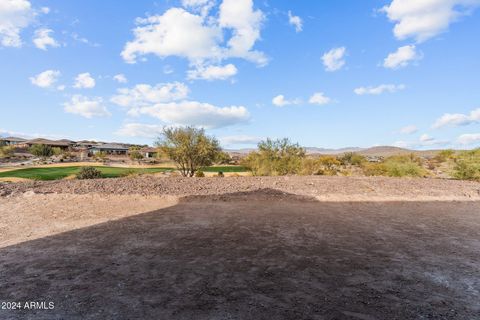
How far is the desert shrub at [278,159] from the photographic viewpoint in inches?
1030

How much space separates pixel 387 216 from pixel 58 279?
1048 centimetres

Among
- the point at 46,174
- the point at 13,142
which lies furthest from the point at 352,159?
the point at 13,142

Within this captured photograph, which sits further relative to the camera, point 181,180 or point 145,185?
point 181,180

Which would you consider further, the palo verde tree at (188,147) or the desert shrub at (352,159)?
the desert shrub at (352,159)

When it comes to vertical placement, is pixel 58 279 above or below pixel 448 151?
below

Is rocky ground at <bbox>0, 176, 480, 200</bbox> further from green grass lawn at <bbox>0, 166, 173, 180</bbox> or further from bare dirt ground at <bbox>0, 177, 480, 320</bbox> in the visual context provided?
green grass lawn at <bbox>0, 166, 173, 180</bbox>

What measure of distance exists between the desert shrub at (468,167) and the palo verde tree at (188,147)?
65.2 feet

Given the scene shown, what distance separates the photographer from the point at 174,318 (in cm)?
398

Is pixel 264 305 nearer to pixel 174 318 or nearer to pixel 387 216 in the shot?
pixel 174 318

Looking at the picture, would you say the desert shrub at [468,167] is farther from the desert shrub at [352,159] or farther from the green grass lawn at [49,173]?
the green grass lawn at [49,173]

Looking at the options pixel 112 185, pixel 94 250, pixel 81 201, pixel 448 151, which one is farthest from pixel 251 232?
pixel 448 151

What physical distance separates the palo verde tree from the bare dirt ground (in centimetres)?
1121

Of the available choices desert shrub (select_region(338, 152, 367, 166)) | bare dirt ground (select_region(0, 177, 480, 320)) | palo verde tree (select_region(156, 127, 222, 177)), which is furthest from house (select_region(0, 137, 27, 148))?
bare dirt ground (select_region(0, 177, 480, 320))

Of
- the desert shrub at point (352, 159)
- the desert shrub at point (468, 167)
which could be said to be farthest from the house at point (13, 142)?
the desert shrub at point (468, 167)
